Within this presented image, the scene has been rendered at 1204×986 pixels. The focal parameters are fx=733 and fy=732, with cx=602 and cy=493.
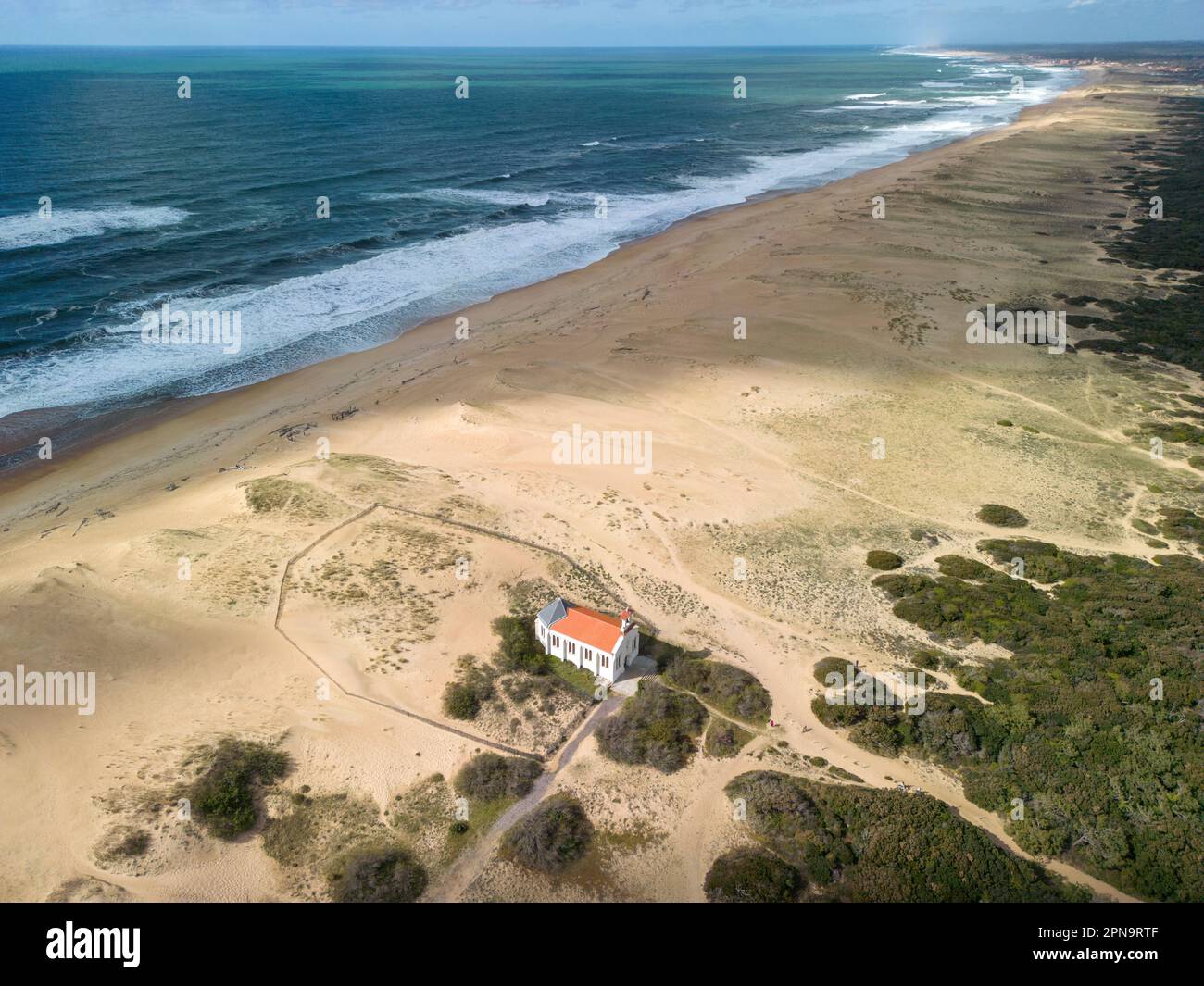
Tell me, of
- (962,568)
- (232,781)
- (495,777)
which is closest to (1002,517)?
(962,568)

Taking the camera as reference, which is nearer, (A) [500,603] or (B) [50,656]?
(B) [50,656]

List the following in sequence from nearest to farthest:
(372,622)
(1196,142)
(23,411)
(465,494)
A: 1. (372,622)
2. (465,494)
3. (23,411)
4. (1196,142)

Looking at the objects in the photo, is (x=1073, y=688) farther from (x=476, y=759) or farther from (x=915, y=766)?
(x=476, y=759)

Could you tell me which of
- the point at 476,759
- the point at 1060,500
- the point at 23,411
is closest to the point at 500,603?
the point at 476,759

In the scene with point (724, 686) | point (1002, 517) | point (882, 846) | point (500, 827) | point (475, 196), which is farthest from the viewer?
point (475, 196)

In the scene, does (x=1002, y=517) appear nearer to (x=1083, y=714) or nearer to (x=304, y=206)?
(x=1083, y=714)

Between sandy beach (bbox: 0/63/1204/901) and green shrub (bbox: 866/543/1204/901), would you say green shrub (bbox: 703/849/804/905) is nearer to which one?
Result: sandy beach (bbox: 0/63/1204/901)

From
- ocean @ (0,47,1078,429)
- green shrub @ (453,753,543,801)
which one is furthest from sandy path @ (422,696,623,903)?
ocean @ (0,47,1078,429)
